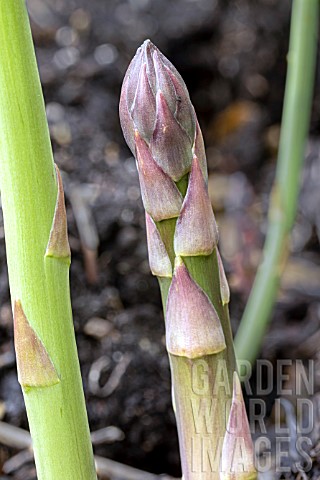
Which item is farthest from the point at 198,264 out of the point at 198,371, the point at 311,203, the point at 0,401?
the point at 311,203

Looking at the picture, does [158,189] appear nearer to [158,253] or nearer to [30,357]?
[158,253]

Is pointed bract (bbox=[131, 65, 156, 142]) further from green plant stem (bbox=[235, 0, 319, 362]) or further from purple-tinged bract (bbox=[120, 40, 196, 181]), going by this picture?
green plant stem (bbox=[235, 0, 319, 362])

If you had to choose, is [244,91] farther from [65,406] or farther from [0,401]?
[65,406]

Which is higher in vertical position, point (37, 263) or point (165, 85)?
point (165, 85)

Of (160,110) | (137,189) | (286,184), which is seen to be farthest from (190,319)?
(137,189)

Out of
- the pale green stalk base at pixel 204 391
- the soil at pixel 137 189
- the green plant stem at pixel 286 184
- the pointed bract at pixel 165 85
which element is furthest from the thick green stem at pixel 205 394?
the green plant stem at pixel 286 184

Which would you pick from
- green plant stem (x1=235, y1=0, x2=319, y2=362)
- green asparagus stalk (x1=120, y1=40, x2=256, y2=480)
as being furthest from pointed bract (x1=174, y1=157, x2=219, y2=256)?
Answer: green plant stem (x1=235, y1=0, x2=319, y2=362)
